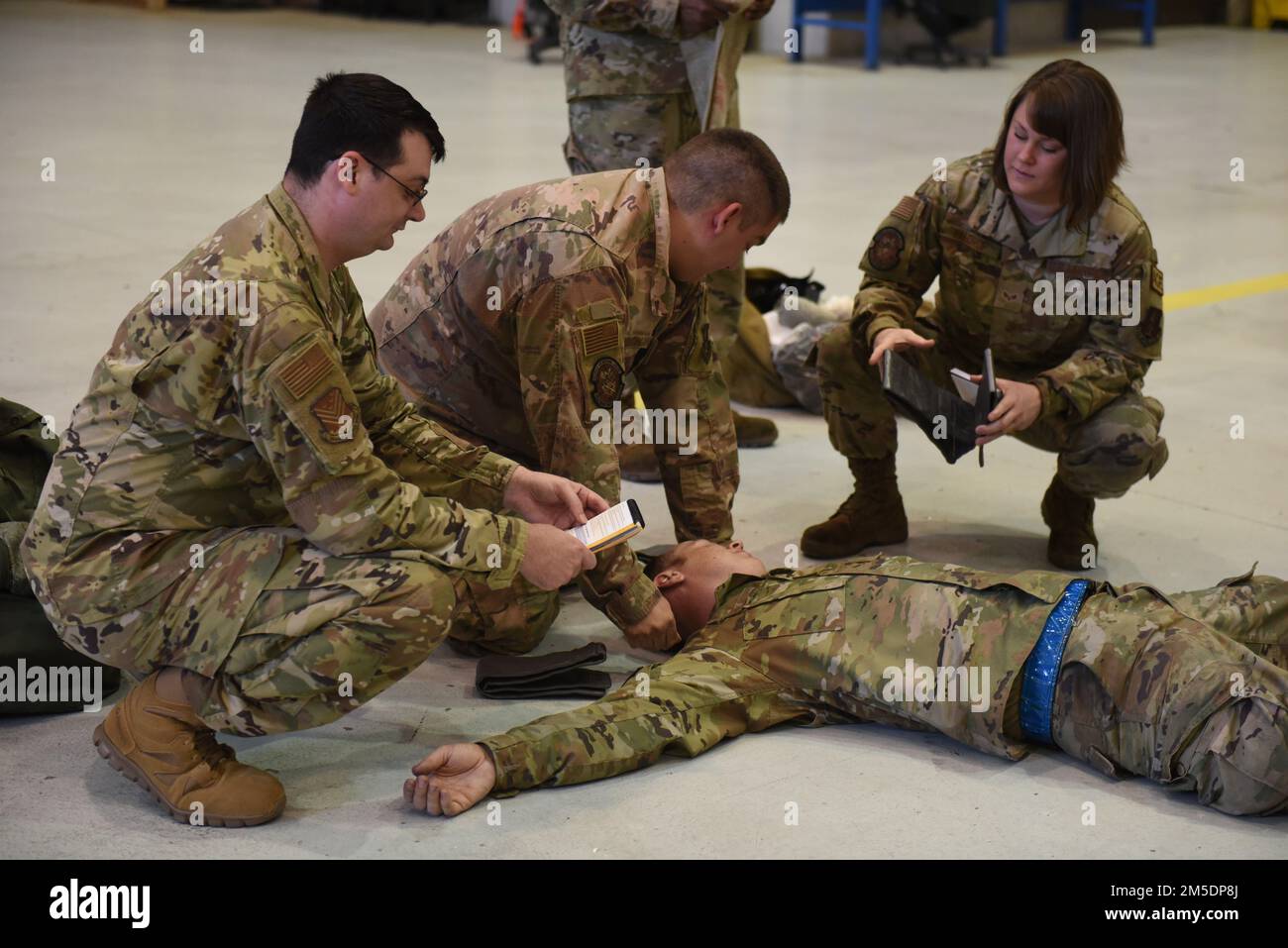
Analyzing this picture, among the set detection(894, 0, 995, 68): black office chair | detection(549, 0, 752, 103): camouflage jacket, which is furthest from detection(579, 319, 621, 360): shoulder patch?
detection(894, 0, 995, 68): black office chair

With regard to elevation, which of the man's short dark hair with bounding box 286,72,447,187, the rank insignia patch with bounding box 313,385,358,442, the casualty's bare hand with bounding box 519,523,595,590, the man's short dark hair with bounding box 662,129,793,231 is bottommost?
the casualty's bare hand with bounding box 519,523,595,590

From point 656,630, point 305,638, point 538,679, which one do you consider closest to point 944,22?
point 656,630

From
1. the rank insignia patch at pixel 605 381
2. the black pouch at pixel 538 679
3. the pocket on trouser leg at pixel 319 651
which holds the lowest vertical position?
the black pouch at pixel 538 679

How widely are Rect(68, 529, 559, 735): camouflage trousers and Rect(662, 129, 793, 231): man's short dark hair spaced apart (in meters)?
0.98

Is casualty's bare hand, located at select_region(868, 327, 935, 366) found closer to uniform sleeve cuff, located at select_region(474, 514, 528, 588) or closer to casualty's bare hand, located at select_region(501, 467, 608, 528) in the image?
casualty's bare hand, located at select_region(501, 467, 608, 528)

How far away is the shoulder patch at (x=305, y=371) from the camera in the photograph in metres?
2.26

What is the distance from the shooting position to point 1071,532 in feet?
12.0

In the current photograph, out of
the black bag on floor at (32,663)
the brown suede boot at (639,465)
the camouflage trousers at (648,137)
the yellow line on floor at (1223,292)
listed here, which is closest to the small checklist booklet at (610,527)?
the black bag on floor at (32,663)

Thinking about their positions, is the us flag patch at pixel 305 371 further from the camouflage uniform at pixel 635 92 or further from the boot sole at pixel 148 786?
the camouflage uniform at pixel 635 92

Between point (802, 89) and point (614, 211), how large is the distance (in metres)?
8.33

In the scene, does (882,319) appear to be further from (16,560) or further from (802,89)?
(802,89)

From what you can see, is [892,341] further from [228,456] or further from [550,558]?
[228,456]

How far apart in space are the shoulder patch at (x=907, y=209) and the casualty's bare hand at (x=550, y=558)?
156cm

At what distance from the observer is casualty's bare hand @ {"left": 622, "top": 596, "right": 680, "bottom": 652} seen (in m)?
2.97
